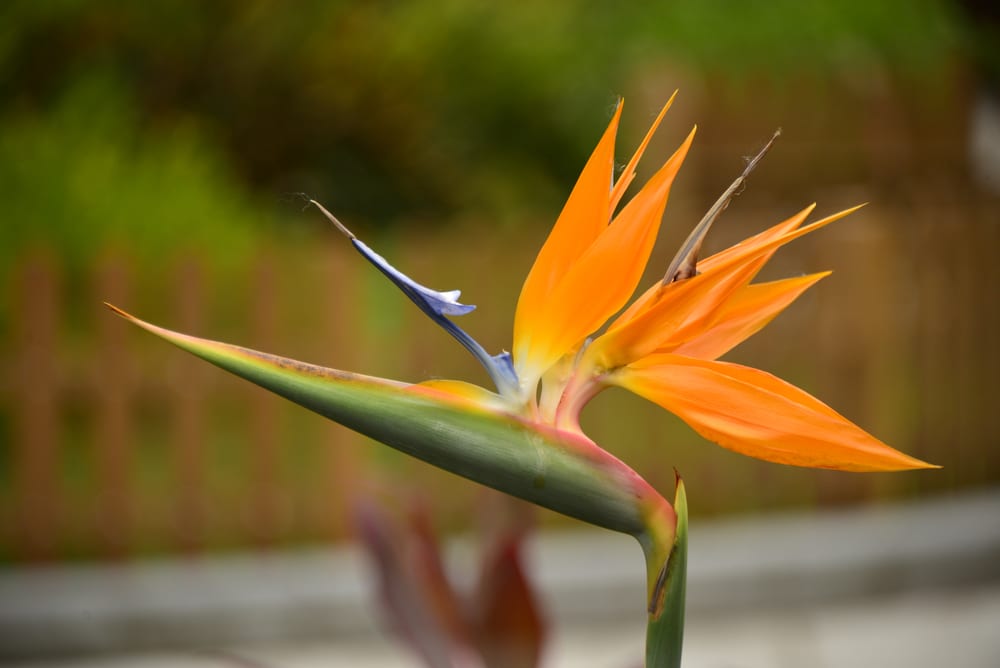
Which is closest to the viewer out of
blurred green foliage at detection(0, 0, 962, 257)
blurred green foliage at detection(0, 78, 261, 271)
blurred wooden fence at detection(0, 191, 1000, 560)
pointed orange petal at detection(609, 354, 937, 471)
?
pointed orange petal at detection(609, 354, 937, 471)

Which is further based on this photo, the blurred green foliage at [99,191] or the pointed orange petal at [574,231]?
the blurred green foliage at [99,191]

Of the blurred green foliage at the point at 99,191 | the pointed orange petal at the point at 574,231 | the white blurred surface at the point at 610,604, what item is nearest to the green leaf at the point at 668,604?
the pointed orange petal at the point at 574,231

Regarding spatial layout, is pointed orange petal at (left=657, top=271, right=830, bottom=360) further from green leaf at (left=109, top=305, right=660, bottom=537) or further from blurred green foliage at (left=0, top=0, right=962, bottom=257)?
blurred green foliage at (left=0, top=0, right=962, bottom=257)

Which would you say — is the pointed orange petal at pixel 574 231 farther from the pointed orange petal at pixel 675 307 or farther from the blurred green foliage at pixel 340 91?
the blurred green foliage at pixel 340 91

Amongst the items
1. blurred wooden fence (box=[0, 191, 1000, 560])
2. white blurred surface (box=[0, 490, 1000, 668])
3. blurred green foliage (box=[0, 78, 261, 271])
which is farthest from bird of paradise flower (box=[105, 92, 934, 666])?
blurred green foliage (box=[0, 78, 261, 271])

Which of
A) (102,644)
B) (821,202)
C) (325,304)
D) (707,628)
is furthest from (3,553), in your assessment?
(821,202)

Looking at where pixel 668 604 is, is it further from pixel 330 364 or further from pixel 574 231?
pixel 330 364
